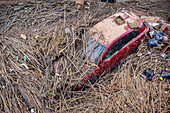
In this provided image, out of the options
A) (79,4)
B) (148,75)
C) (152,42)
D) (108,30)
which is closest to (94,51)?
(108,30)

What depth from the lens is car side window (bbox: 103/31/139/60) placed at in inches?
214

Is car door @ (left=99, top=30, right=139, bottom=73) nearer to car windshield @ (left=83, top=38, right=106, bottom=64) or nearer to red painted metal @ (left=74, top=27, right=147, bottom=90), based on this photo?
red painted metal @ (left=74, top=27, right=147, bottom=90)

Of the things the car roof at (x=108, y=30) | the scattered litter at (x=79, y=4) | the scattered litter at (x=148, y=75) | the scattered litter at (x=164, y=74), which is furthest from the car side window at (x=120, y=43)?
the scattered litter at (x=79, y=4)

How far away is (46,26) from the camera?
7.40 metres

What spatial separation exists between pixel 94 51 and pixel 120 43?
1073 millimetres

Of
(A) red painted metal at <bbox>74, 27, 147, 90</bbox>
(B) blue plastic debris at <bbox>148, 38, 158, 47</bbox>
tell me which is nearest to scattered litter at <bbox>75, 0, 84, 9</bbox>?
(A) red painted metal at <bbox>74, 27, 147, 90</bbox>

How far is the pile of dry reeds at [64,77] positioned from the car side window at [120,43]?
0.80m

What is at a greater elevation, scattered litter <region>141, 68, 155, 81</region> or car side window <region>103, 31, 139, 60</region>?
car side window <region>103, 31, 139, 60</region>

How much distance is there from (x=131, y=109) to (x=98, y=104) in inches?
43.2

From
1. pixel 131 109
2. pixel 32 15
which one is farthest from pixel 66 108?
pixel 32 15

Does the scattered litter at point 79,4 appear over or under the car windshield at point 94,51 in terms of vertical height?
over

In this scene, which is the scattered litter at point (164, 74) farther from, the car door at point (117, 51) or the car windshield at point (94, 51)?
the car windshield at point (94, 51)

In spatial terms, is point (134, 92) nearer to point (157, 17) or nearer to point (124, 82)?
point (124, 82)

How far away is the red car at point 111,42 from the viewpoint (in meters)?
5.34
